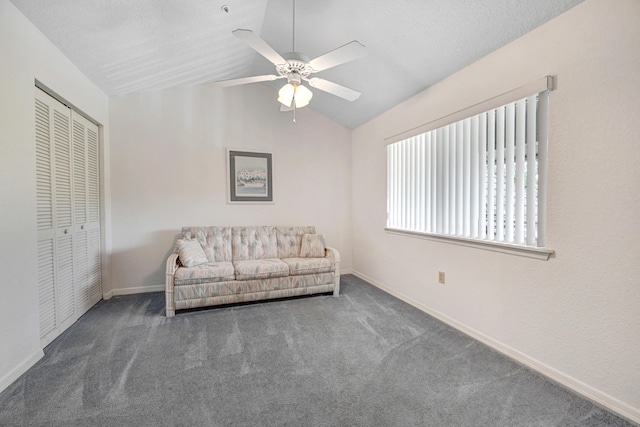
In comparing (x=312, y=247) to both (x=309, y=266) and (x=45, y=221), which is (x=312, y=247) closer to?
(x=309, y=266)

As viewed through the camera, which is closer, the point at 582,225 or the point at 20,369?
the point at 582,225

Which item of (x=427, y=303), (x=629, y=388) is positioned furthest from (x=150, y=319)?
(x=629, y=388)

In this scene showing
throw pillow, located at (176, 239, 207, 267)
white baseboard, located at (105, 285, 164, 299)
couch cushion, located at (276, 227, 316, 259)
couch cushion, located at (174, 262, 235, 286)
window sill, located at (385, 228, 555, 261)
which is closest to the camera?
window sill, located at (385, 228, 555, 261)

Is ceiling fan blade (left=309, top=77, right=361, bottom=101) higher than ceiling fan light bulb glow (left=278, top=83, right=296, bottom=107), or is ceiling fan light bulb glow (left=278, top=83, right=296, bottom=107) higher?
ceiling fan blade (left=309, top=77, right=361, bottom=101)

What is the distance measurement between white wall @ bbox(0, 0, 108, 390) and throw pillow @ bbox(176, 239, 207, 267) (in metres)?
1.19

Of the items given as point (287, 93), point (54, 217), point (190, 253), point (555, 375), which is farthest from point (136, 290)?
point (555, 375)

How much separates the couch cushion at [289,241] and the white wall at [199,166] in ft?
0.87

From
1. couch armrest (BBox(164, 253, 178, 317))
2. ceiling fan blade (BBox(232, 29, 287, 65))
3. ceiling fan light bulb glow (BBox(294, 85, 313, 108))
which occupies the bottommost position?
couch armrest (BBox(164, 253, 178, 317))

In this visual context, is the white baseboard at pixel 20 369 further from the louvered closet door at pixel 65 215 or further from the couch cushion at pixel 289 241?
the couch cushion at pixel 289 241

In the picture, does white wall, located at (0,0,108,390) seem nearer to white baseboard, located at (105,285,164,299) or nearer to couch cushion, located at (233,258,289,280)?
white baseboard, located at (105,285,164,299)

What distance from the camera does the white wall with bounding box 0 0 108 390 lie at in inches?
68.4

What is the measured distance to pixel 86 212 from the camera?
2938mm

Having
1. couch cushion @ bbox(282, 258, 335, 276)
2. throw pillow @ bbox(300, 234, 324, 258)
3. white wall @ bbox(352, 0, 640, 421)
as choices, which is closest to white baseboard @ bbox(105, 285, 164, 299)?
couch cushion @ bbox(282, 258, 335, 276)

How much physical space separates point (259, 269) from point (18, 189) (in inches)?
81.5
